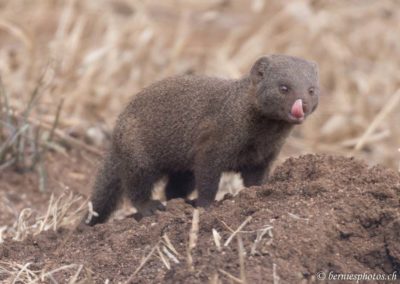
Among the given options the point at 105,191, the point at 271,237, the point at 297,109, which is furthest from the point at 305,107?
the point at 105,191

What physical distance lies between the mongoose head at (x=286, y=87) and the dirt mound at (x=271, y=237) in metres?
0.24

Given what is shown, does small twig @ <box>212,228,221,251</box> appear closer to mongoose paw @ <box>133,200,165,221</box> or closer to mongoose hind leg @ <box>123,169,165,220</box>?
mongoose paw @ <box>133,200,165,221</box>

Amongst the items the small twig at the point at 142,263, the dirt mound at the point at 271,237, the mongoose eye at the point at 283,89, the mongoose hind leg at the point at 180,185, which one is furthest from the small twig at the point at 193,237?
the mongoose hind leg at the point at 180,185

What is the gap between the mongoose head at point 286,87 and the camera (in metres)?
4.13

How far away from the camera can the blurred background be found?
7154mm

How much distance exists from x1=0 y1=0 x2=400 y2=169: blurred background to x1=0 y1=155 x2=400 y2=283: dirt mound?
8.17ft

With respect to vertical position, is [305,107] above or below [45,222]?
above

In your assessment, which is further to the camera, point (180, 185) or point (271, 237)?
point (180, 185)

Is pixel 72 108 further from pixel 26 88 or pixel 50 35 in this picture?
pixel 50 35

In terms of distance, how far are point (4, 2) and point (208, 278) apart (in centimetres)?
598

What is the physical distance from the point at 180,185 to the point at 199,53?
153 inches

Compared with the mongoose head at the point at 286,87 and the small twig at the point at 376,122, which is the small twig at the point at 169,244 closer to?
the mongoose head at the point at 286,87

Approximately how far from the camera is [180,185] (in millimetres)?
4926

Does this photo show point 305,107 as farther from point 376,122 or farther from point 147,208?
point 376,122
